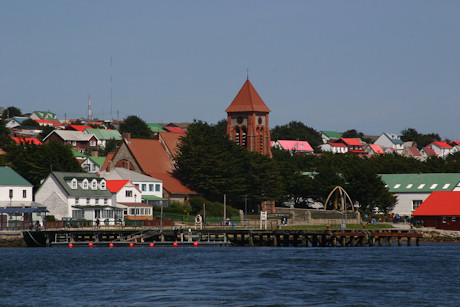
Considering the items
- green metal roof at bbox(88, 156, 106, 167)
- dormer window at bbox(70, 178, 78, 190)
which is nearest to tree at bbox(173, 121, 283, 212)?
dormer window at bbox(70, 178, 78, 190)

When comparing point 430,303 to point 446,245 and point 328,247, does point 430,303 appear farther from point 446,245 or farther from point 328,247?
point 446,245

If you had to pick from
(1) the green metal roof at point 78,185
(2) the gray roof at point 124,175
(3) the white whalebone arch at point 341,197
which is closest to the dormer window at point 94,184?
(1) the green metal roof at point 78,185

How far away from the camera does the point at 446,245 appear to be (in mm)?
100312

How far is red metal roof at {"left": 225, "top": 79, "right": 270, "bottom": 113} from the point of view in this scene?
15062cm

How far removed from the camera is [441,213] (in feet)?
370

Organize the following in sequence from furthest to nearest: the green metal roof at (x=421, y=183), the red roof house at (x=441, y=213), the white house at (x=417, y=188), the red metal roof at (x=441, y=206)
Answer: the green metal roof at (x=421, y=183) → the white house at (x=417, y=188) → the red metal roof at (x=441, y=206) → the red roof house at (x=441, y=213)

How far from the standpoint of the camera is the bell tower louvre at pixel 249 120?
149750 mm

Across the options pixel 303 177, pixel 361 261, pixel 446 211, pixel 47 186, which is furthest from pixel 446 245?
pixel 47 186

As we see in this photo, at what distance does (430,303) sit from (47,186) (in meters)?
66.5

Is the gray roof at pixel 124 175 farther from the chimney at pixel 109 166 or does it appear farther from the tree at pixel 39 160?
the chimney at pixel 109 166

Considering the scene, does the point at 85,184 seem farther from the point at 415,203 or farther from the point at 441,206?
the point at 415,203

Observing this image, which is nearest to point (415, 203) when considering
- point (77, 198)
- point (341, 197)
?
point (341, 197)

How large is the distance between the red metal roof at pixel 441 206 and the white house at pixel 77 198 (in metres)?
39.2

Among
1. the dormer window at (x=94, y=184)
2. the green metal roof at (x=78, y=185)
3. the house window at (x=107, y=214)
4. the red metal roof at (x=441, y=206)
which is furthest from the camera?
the red metal roof at (x=441, y=206)
